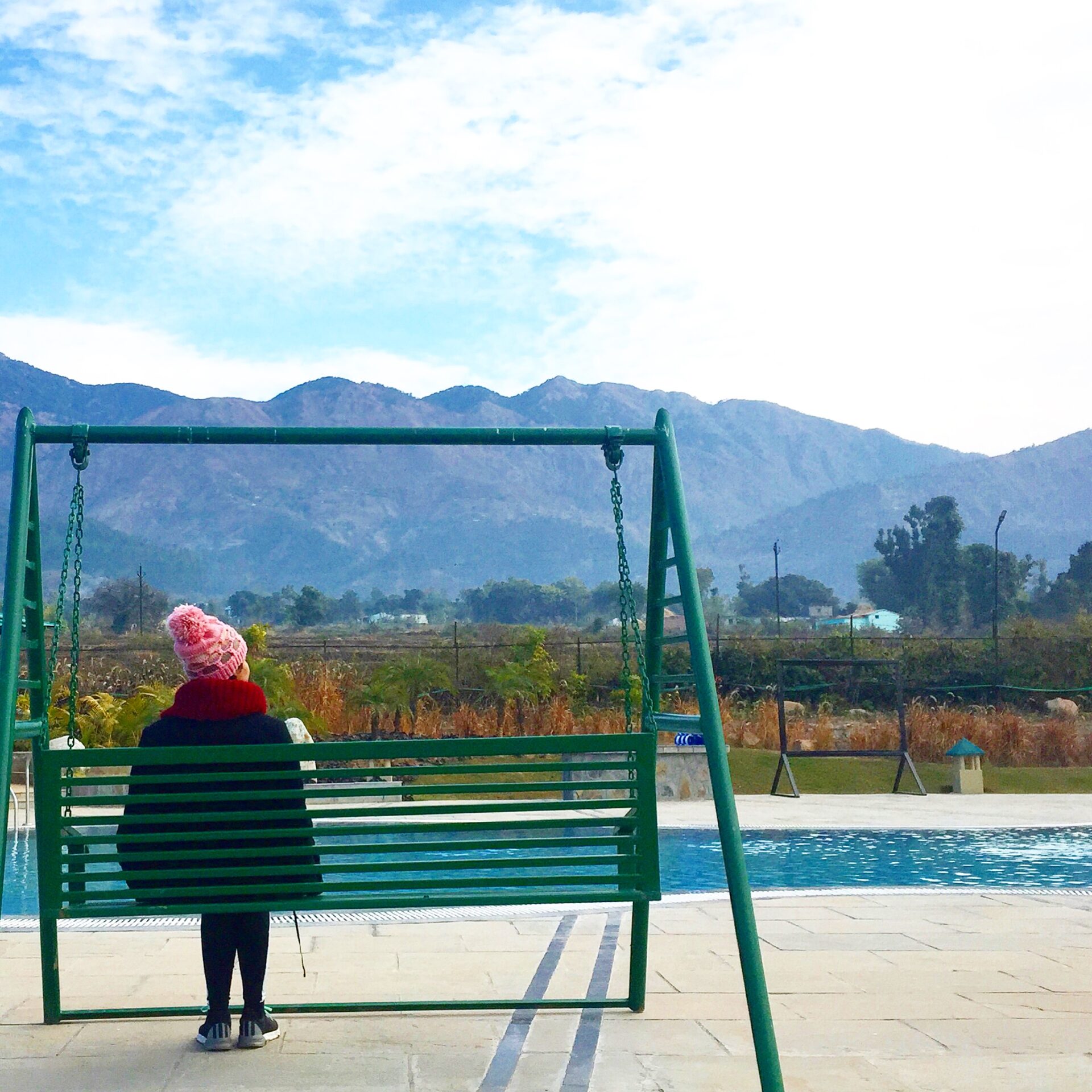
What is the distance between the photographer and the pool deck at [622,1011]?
341 centimetres

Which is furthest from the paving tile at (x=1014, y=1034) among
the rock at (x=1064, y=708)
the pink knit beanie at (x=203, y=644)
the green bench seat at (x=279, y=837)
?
the rock at (x=1064, y=708)

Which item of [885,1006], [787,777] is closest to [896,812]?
[787,777]

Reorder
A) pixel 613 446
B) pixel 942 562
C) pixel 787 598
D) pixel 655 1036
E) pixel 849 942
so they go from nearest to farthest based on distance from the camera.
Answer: pixel 655 1036 < pixel 613 446 < pixel 849 942 < pixel 942 562 < pixel 787 598

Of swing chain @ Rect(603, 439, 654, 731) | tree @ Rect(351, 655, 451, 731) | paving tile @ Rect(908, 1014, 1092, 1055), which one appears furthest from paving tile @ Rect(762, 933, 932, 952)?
tree @ Rect(351, 655, 451, 731)

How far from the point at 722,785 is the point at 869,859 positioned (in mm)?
7682

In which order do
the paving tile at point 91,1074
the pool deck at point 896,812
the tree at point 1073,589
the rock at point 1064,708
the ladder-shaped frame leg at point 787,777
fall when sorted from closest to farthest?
1. the paving tile at point 91,1074
2. the pool deck at point 896,812
3. the ladder-shaped frame leg at point 787,777
4. the rock at point 1064,708
5. the tree at point 1073,589

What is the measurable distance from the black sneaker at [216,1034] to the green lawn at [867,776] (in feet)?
34.9

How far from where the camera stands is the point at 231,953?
366cm

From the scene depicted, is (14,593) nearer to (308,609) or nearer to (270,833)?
(270,833)

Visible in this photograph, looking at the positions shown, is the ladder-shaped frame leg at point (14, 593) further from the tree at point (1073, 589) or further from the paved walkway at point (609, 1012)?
the tree at point (1073, 589)

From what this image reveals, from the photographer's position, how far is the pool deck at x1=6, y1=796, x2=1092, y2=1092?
3.41 meters

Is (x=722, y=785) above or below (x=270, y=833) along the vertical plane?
above

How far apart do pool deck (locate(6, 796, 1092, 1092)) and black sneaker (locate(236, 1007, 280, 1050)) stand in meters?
0.04

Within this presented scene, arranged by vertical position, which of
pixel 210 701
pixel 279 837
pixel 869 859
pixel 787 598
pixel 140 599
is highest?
pixel 787 598
